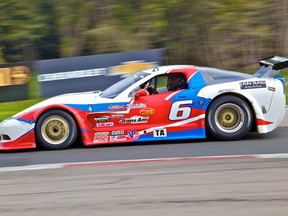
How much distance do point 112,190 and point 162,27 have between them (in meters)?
15.1

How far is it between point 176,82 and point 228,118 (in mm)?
954

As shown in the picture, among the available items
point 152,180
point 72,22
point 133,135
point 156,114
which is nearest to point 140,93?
point 156,114

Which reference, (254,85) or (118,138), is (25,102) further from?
(254,85)

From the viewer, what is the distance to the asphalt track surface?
5461mm

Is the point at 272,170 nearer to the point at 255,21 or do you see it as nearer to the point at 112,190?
the point at 112,190

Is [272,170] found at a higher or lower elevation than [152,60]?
lower

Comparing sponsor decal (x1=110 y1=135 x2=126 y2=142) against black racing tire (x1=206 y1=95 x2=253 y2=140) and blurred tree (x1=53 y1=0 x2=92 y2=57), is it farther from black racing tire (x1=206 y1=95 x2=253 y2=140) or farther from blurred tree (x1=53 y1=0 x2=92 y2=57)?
blurred tree (x1=53 y1=0 x2=92 y2=57)

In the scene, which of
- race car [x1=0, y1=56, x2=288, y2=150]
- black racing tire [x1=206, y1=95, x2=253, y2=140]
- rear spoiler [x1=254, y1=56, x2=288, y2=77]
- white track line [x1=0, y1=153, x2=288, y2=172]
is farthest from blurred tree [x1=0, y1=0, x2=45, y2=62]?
white track line [x1=0, y1=153, x2=288, y2=172]

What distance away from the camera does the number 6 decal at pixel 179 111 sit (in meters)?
8.62

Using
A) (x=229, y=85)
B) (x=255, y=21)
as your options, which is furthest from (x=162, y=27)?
(x=229, y=85)

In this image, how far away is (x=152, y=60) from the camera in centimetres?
1392

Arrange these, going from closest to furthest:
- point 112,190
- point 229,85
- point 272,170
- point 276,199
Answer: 1. point 276,199
2. point 112,190
3. point 272,170
4. point 229,85

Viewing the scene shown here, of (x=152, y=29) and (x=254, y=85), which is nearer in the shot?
(x=254, y=85)

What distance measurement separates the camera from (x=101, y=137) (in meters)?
8.62
